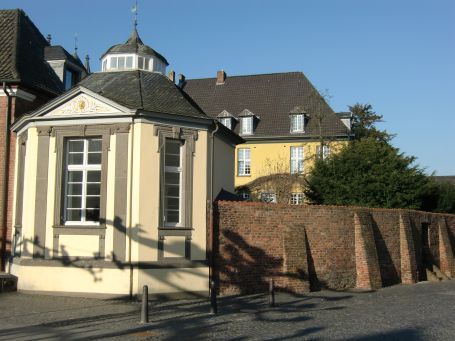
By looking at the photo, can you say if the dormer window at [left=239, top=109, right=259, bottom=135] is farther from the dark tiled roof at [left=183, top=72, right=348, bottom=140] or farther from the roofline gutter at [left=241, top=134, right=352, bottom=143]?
the roofline gutter at [left=241, top=134, right=352, bottom=143]

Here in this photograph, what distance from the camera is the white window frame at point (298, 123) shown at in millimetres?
42750

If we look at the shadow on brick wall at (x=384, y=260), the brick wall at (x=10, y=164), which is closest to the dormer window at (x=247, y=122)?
the shadow on brick wall at (x=384, y=260)

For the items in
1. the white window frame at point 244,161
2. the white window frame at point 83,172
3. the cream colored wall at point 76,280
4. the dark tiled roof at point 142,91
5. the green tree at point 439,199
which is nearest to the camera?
the cream colored wall at point 76,280

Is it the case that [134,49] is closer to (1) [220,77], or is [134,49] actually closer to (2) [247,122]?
(2) [247,122]

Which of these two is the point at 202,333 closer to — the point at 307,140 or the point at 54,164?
the point at 54,164

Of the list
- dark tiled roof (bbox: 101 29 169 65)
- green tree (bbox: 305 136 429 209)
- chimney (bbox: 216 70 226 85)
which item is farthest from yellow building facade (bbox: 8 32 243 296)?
chimney (bbox: 216 70 226 85)

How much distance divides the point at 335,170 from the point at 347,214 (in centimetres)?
704

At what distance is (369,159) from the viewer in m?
25.1

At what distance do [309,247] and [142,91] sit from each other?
713 centimetres

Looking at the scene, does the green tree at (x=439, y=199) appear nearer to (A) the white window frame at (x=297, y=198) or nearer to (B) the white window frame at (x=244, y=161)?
(A) the white window frame at (x=297, y=198)

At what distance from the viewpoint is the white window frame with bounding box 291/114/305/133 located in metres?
42.8

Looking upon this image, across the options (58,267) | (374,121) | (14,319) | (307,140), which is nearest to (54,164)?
(58,267)

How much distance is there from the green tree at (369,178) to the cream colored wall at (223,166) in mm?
7674

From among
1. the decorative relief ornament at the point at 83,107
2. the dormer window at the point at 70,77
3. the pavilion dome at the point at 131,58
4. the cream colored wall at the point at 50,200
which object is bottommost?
the cream colored wall at the point at 50,200
